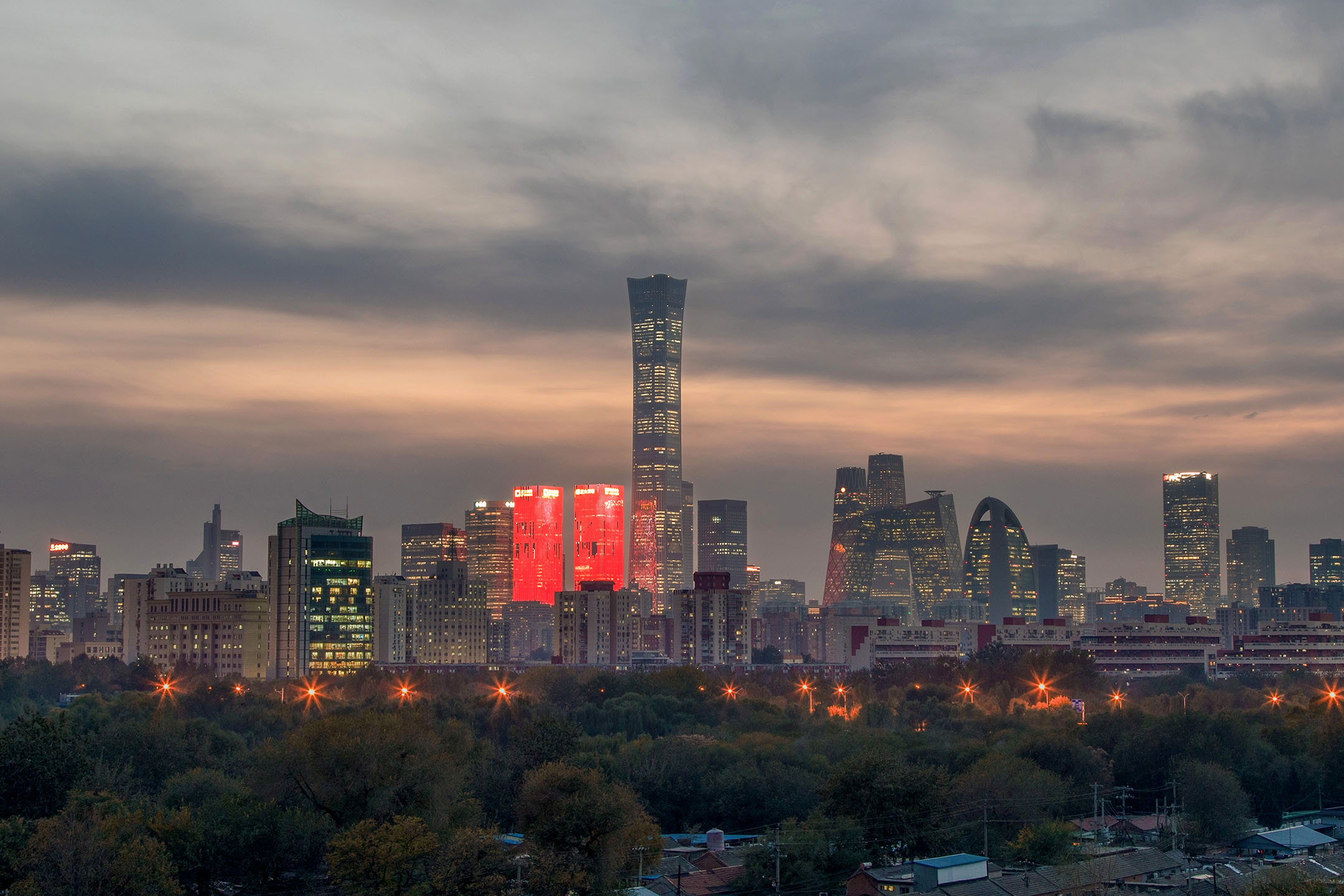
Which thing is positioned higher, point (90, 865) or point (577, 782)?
point (577, 782)

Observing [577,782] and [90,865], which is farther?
[577,782]

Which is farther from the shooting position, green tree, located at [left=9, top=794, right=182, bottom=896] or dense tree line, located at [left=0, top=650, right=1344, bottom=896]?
dense tree line, located at [left=0, top=650, right=1344, bottom=896]

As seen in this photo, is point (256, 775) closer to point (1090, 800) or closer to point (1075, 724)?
point (1090, 800)

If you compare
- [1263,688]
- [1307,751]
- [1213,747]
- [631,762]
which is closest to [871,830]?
[631,762]

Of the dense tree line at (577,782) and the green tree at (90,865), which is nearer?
the green tree at (90,865)
